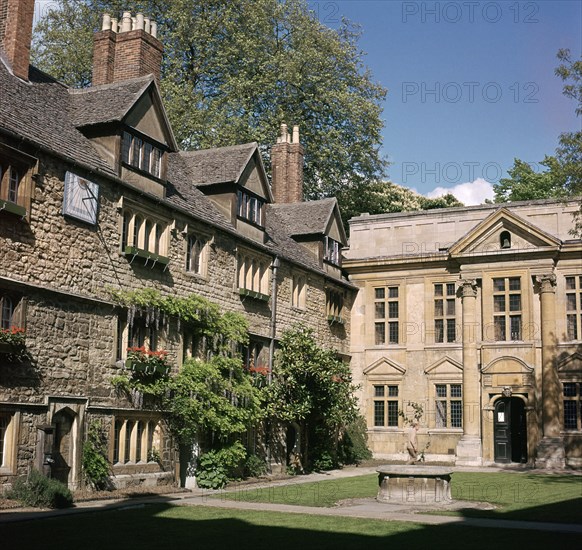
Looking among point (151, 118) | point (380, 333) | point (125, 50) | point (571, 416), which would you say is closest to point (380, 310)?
point (380, 333)

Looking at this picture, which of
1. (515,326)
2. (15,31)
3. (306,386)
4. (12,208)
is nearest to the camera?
(12,208)

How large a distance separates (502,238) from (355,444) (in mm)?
10786

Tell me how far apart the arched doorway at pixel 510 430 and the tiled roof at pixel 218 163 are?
49.5 feet

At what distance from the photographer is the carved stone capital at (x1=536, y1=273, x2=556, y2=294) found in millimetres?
32781

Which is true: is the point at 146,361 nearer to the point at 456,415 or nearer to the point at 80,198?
the point at 80,198

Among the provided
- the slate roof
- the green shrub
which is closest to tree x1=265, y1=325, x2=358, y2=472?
the green shrub

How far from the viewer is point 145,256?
21.4 meters

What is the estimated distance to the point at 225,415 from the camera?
23531mm

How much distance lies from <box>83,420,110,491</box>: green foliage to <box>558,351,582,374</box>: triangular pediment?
794 inches

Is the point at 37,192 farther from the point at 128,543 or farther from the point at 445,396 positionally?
the point at 445,396

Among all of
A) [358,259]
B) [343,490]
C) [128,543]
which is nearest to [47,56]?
[358,259]

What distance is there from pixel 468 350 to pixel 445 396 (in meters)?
2.34

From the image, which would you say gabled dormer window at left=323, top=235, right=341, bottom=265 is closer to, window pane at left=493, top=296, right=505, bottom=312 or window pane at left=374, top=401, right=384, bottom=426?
window pane at left=374, top=401, right=384, bottom=426

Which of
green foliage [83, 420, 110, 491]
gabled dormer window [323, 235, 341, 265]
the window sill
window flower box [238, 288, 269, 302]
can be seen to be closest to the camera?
the window sill
